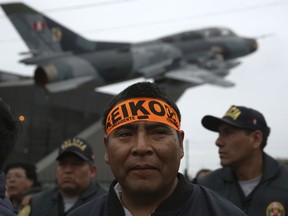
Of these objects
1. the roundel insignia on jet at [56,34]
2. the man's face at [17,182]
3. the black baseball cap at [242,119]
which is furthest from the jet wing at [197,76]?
the black baseball cap at [242,119]

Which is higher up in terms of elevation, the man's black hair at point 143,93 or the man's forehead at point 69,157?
the man's black hair at point 143,93

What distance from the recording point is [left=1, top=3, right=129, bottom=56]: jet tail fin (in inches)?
894

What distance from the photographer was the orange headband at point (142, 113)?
192cm

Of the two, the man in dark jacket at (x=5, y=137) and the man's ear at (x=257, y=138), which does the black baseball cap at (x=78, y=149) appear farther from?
the man in dark jacket at (x=5, y=137)

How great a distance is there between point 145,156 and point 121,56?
21.2 metres

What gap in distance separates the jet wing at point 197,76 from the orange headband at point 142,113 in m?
21.7

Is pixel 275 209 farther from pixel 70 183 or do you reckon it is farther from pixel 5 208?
pixel 5 208

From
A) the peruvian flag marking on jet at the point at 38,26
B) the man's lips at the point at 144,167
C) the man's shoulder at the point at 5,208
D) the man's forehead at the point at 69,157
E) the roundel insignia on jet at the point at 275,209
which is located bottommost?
the roundel insignia on jet at the point at 275,209

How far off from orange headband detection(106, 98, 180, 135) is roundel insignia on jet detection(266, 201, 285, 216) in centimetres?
186

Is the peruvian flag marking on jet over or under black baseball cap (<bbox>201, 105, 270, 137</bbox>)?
over

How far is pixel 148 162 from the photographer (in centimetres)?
184

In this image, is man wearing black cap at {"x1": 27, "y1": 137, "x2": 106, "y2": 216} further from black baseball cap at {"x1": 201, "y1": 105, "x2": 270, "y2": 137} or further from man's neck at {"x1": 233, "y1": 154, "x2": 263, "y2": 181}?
man's neck at {"x1": 233, "y1": 154, "x2": 263, "y2": 181}

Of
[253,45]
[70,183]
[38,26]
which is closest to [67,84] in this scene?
[38,26]

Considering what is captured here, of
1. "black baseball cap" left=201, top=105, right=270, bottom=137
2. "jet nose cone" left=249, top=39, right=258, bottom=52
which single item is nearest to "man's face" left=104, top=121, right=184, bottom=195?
"black baseball cap" left=201, top=105, right=270, bottom=137
